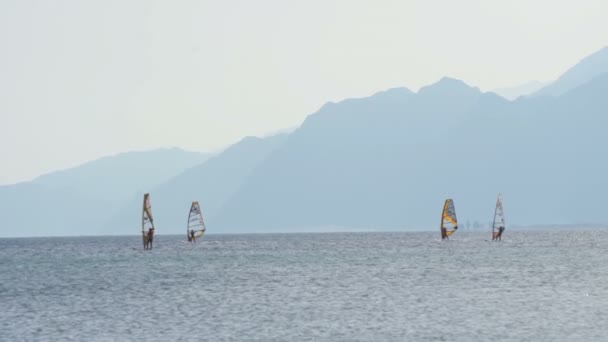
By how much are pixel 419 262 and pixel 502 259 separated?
13.1 meters

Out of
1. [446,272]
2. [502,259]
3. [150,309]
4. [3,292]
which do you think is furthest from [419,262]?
[150,309]

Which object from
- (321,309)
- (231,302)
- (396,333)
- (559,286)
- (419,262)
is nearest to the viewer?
(396,333)

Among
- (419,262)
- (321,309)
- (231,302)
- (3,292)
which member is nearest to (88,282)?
(3,292)

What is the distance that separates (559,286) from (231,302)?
31465mm

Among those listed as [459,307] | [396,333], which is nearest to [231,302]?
[459,307]

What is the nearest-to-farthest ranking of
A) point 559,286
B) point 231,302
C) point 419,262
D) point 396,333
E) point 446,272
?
point 396,333 < point 231,302 < point 559,286 < point 446,272 < point 419,262

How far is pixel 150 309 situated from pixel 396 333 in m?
23.0

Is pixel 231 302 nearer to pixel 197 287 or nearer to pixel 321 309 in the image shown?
pixel 321 309

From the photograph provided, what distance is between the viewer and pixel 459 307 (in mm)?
78438

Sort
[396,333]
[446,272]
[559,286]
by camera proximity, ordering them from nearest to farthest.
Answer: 1. [396,333]
2. [559,286]
3. [446,272]

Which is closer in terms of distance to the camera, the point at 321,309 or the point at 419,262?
the point at 321,309

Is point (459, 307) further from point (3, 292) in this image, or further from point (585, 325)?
point (3, 292)

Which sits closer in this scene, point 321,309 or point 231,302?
point 321,309

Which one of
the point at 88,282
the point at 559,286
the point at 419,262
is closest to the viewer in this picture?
the point at 559,286
